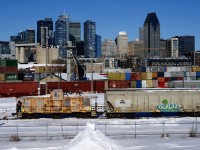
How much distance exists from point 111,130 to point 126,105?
31.2ft

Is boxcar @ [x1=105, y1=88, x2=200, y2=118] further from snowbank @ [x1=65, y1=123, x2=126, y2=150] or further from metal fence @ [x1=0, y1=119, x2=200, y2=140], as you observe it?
snowbank @ [x1=65, y1=123, x2=126, y2=150]

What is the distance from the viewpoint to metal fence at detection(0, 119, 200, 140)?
3005 cm

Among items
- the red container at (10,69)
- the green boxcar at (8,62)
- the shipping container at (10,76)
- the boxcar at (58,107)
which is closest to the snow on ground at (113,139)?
the boxcar at (58,107)

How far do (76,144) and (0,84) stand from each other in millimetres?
63649

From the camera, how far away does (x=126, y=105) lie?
41.8 m

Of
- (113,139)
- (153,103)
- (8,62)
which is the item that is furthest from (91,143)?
(8,62)

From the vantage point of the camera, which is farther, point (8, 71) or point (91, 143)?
point (8, 71)

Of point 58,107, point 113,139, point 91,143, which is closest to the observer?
point 91,143

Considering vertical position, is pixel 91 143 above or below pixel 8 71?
below

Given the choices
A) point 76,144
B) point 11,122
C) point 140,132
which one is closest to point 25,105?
point 11,122

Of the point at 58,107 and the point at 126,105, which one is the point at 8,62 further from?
the point at 126,105

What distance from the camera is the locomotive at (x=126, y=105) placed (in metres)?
41.7

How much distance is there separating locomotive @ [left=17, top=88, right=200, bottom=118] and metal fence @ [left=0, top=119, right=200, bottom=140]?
17.8 feet

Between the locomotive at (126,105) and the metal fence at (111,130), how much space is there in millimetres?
5437
